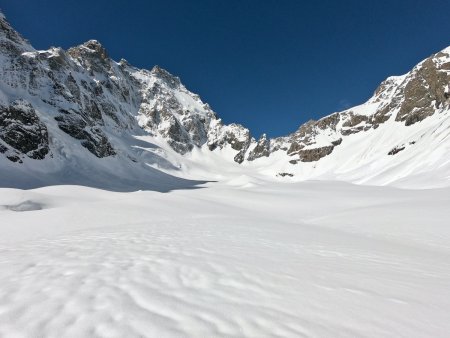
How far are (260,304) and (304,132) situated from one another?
5673 inches

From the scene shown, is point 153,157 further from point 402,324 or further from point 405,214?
point 402,324

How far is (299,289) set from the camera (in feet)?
12.2

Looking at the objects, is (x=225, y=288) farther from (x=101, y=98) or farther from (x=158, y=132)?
(x=158, y=132)

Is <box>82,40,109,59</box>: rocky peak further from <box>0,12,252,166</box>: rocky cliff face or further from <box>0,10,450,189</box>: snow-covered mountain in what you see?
<box>0,10,450,189</box>: snow-covered mountain

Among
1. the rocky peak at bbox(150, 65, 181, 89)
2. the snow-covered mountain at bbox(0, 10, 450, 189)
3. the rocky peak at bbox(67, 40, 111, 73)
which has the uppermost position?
the rocky peak at bbox(150, 65, 181, 89)

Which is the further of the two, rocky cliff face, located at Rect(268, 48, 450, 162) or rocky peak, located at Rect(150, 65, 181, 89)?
rocky peak, located at Rect(150, 65, 181, 89)

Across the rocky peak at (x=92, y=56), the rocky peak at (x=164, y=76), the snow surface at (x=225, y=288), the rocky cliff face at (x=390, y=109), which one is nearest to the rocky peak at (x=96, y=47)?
the rocky peak at (x=92, y=56)

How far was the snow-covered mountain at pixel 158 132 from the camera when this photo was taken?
5306 centimetres

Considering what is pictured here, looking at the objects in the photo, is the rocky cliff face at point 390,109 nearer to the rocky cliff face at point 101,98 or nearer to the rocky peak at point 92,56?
the rocky cliff face at point 101,98

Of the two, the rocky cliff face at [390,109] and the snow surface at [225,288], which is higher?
the rocky cliff face at [390,109]

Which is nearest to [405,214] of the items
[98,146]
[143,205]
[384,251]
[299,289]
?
[384,251]

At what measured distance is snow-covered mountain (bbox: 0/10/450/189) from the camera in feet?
174

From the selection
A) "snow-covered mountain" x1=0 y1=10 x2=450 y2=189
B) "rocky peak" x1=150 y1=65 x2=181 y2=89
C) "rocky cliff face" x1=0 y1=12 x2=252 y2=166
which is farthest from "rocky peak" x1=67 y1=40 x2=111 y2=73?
"rocky peak" x1=150 y1=65 x2=181 y2=89

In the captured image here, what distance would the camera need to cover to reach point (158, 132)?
14275cm
